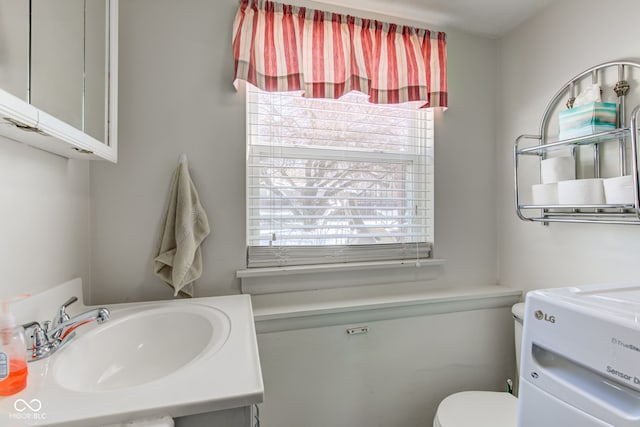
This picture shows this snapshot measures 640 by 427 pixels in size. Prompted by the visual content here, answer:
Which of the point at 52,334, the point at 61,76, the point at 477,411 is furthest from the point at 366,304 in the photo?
the point at 61,76

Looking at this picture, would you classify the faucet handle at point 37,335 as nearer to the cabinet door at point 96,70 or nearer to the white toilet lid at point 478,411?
the cabinet door at point 96,70

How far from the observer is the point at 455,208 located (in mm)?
1645

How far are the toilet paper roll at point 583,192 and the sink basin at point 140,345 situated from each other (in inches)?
52.3

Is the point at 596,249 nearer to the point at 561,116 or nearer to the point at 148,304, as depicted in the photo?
the point at 561,116

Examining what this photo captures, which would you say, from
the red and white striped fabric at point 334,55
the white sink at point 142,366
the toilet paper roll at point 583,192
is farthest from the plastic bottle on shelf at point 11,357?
the toilet paper roll at point 583,192

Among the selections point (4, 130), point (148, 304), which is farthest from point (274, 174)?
point (4, 130)

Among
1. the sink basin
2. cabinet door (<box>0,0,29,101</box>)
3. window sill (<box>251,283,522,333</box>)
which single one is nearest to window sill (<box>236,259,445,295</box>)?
window sill (<box>251,283,522,333</box>)

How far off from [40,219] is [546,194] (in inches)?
73.6

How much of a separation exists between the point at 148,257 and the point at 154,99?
0.65 m

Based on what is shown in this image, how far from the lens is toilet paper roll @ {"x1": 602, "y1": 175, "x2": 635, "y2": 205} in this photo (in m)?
1.01

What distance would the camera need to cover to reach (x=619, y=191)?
3.40 feet

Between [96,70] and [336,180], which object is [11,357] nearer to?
[96,70]

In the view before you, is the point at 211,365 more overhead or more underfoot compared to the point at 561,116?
→ more underfoot

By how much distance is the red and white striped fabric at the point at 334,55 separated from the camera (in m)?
1.31
